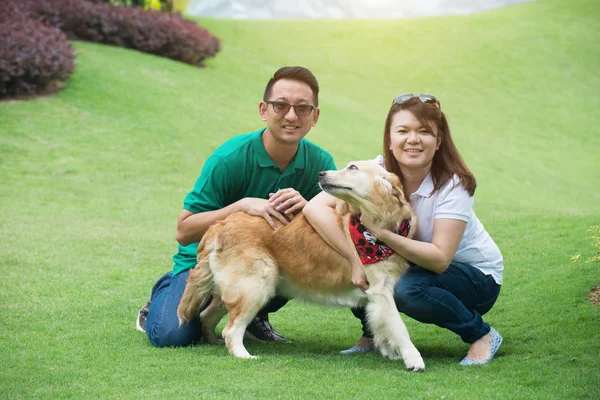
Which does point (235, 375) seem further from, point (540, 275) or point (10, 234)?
point (10, 234)

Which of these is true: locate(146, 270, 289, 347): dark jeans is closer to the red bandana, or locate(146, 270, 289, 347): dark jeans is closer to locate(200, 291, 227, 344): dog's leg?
locate(200, 291, 227, 344): dog's leg

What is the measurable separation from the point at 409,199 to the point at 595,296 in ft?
6.06

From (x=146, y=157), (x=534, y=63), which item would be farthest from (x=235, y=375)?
(x=534, y=63)

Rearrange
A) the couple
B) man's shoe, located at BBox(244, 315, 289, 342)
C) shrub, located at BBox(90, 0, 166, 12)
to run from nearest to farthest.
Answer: the couple < man's shoe, located at BBox(244, 315, 289, 342) < shrub, located at BBox(90, 0, 166, 12)

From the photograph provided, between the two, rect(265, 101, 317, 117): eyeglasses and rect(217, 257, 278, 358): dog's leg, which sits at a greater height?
rect(265, 101, 317, 117): eyeglasses

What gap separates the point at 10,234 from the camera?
7641mm

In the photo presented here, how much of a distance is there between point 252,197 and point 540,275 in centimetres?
289

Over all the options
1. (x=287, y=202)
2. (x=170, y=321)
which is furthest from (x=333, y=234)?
(x=170, y=321)

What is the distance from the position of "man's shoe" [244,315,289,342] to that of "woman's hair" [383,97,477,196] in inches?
54.9

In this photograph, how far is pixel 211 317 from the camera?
14.5ft

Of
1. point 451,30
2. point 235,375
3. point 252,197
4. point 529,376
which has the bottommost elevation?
point 235,375

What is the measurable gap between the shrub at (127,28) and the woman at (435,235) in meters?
14.2

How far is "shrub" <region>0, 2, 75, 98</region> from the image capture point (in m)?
12.3

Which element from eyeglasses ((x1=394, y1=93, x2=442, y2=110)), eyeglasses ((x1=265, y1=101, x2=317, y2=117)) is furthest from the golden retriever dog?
eyeglasses ((x1=265, y1=101, x2=317, y2=117))
